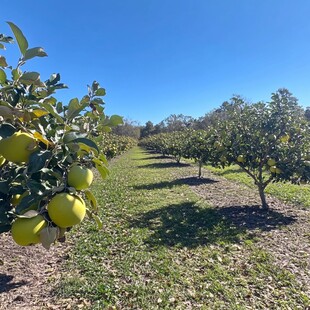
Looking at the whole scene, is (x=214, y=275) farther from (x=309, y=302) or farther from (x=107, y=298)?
(x=107, y=298)

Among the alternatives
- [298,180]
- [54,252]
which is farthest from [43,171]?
[298,180]

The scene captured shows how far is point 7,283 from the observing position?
12.1 feet

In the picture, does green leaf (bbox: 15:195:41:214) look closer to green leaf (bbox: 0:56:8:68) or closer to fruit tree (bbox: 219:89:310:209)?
green leaf (bbox: 0:56:8:68)

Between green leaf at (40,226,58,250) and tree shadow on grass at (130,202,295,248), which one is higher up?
green leaf at (40,226,58,250)

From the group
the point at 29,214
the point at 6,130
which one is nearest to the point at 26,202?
the point at 29,214

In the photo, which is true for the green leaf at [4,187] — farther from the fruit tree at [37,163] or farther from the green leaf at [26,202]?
the green leaf at [26,202]

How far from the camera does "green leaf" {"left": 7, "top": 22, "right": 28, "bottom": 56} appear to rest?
960 millimetres

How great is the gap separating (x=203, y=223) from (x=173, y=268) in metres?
2.23

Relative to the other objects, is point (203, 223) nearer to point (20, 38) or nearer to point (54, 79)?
point (54, 79)

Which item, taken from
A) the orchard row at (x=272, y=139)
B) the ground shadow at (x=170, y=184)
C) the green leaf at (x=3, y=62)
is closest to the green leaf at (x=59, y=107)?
the green leaf at (x=3, y=62)

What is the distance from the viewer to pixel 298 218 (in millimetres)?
6426

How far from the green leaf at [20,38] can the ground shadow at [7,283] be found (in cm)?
360

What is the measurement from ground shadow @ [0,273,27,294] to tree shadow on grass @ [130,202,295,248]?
7.33 feet

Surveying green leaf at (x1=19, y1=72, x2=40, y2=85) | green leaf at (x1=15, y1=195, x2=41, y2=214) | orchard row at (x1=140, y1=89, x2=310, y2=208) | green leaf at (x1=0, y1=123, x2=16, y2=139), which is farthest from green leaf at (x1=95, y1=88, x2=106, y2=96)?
orchard row at (x1=140, y1=89, x2=310, y2=208)
